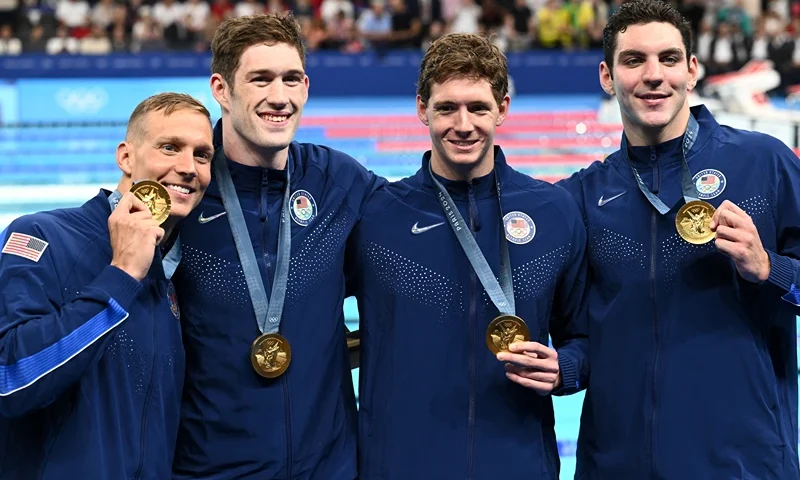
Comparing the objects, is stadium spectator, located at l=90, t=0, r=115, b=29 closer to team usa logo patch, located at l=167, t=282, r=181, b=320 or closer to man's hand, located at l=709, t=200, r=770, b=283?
team usa logo patch, located at l=167, t=282, r=181, b=320

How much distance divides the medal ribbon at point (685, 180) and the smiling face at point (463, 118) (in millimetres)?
465

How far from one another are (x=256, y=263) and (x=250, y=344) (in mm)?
222

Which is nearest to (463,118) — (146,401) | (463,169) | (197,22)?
(463,169)

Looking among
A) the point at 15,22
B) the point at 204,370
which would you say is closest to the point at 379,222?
the point at 204,370

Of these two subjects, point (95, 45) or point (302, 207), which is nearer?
point (302, 207)

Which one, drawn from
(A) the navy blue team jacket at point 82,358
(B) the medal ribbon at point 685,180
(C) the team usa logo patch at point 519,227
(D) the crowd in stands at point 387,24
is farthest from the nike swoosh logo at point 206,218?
(D) the crowd in stands at point 387,24

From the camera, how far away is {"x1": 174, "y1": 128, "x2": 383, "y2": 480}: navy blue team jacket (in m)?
2.83

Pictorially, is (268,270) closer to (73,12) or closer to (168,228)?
(168,228)

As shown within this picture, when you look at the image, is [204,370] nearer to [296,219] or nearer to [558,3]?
[296,219]

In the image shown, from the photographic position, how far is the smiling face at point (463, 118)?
9.45 ft

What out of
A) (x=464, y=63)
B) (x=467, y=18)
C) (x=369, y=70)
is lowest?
(x=369, y=70)

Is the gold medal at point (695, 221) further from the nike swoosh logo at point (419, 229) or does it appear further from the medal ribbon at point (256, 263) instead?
the medal ribbon at point (256, 263)

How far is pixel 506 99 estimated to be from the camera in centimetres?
298

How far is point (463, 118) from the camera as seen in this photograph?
2859 mm
